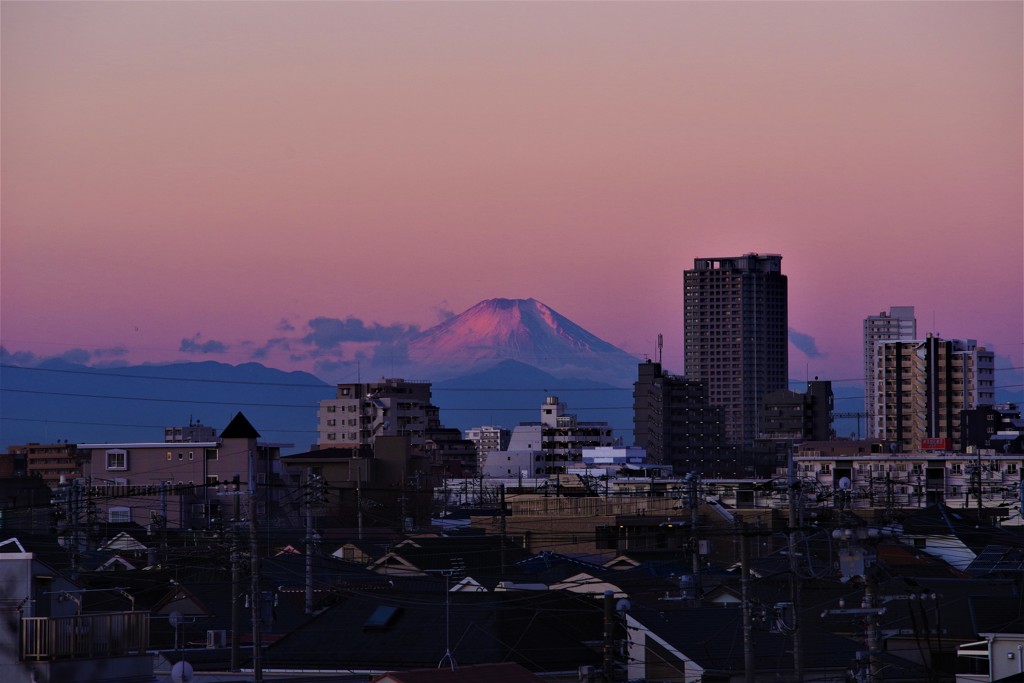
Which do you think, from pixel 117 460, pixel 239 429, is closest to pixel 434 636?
pixel 239 429

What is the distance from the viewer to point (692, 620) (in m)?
25.2

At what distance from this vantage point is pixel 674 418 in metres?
165

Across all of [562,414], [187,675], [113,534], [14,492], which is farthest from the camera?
[562,414]

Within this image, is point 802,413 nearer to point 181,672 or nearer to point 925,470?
point 925,470

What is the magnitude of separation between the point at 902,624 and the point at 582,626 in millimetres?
5882

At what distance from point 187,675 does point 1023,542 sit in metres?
28.5

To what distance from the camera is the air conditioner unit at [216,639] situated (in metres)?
29.3

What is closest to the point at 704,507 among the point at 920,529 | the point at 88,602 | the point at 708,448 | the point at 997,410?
the point at 920,529

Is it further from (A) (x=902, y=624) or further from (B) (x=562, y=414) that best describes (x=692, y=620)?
(B) (x=562, y=414)

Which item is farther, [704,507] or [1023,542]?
[704,507]

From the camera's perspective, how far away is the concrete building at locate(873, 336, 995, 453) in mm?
141375

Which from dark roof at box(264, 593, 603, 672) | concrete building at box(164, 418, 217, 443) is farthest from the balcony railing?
concrete building at box(164, 418, 217, 443)

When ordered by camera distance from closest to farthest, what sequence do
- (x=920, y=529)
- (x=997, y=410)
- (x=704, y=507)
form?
1. (x=920, y=529)
2. (x=704, y=507)
3. (x=997, y=410)

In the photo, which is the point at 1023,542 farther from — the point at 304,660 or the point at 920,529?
the point at 304,660
